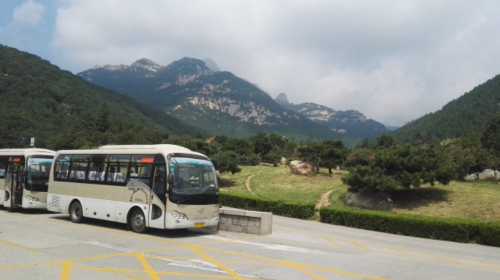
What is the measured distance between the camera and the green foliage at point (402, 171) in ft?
76.8

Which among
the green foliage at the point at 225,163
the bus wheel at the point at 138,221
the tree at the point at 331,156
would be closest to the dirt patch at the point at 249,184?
the green foliage at the point at 225,163

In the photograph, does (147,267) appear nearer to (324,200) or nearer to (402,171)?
(402,171)

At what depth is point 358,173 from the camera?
2472 centimetres

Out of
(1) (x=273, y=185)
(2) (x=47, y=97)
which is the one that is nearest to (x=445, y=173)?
(1) (x=273, y=185)

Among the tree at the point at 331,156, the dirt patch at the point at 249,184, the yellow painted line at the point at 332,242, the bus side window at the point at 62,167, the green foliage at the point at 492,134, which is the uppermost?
the green foliage at the point at 492,134

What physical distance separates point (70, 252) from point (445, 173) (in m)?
21.6

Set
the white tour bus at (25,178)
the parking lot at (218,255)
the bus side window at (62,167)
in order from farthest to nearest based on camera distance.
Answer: the white tour bus at (25,178), the bus side window at (62,167), the parking lot at (218,255)

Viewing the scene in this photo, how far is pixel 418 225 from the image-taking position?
18.1m

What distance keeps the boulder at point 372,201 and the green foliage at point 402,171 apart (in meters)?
0.40

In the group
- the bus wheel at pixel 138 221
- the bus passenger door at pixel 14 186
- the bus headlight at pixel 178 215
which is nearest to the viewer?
the bus headlight at pixel 178 215

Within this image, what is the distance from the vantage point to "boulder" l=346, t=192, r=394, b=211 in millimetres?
24391

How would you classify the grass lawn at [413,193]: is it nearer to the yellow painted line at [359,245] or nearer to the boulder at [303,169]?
the boulder at [303,169]

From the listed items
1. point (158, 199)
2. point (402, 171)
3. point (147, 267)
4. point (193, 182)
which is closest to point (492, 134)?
point (402, 171)

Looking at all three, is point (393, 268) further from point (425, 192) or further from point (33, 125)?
point (33, 125)
